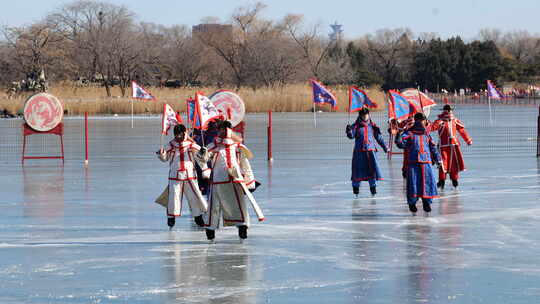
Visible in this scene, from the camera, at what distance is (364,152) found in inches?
632

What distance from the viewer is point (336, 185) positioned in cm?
1786

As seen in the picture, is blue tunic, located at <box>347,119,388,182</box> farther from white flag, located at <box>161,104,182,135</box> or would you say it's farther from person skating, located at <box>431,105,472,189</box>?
white flag, located at <box>161,104,182,135</box>

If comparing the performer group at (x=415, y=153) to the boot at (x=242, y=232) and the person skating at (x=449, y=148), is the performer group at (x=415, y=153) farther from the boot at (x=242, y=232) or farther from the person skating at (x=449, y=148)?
the boot at (x=242, y=232)

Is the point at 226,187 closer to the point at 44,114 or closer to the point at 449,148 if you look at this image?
the point at 449,148

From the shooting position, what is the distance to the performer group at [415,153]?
531 inches

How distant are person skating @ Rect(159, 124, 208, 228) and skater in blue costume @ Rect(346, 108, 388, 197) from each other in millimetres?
4337

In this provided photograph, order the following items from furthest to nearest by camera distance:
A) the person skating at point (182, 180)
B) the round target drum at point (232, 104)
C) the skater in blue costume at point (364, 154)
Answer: the round target drum at point (232, 104)
the skater in blue costume at point (364, 154)
the person skating at point (182, 180)

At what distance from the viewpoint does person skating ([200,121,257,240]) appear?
1105 centimetres

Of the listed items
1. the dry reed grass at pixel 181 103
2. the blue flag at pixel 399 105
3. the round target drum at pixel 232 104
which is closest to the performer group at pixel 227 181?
the blue flag at pixel 399 105

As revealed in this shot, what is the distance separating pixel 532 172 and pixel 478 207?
622cm

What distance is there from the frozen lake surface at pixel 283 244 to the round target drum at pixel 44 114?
3.06m

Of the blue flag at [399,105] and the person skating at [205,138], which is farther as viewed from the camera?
the blue flag at [399,105]

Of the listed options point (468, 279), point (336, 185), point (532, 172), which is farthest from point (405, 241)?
point (532, 172)

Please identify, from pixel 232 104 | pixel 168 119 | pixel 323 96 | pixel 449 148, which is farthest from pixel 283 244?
pixel 323 96
